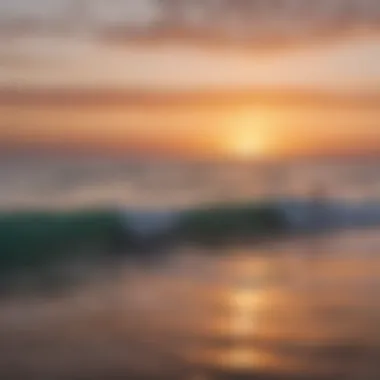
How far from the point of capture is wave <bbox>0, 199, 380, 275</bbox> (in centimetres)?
79

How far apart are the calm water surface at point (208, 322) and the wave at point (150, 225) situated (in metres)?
0.02

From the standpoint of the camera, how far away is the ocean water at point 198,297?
797mm

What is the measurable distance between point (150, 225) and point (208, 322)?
0.36 feet

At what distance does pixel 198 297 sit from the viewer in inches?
31.6

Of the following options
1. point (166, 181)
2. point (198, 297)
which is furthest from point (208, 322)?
point (166, 181)

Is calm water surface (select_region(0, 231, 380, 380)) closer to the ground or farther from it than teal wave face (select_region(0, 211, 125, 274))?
closer to the ground

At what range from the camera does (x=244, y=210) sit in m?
0.80

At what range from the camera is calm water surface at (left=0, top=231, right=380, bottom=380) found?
2.62 ft

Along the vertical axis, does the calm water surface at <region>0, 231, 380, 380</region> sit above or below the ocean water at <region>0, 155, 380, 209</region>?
below

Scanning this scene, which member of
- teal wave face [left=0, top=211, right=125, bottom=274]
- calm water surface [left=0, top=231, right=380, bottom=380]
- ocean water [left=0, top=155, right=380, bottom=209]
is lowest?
calm water surface [left=0, top=231, right=380, bottom=380]

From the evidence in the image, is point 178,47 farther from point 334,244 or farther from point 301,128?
point 334,244

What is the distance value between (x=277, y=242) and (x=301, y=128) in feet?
0.37

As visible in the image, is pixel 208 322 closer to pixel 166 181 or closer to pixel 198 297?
pixel 198 297

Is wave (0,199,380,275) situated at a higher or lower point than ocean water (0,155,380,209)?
lower
